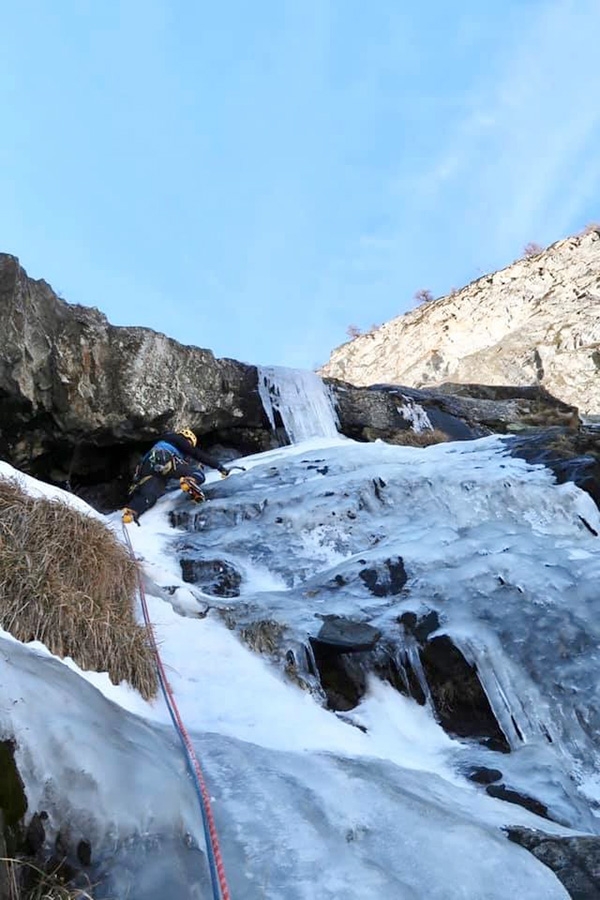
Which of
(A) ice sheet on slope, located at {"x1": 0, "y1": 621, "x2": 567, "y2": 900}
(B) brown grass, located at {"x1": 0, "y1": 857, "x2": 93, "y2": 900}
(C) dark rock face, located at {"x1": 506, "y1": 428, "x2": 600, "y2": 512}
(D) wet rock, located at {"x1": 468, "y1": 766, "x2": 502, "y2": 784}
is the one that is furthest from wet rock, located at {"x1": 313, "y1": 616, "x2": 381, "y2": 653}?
(C) dark rock face, located at {"x1": 506, "y1": 428, "x2": 600, "y2": 512}

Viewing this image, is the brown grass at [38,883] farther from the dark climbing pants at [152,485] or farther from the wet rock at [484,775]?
the dark climbing pants at [152,485]

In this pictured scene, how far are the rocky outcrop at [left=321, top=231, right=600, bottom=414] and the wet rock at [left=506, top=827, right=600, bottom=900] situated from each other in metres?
14.7

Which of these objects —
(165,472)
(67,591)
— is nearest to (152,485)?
(165,472)

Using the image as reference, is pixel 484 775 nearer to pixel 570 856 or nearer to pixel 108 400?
pixel 570 856

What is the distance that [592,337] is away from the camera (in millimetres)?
17188

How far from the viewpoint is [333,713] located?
404 cm

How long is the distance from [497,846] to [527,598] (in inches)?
98.2

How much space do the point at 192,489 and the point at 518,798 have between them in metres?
5.26

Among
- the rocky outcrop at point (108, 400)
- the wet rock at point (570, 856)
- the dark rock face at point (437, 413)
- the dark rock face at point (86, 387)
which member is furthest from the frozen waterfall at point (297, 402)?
the wet rock at point (570, 856)

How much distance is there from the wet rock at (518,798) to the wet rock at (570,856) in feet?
1.35

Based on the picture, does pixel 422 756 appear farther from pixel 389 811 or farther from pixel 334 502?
pixel 334 502

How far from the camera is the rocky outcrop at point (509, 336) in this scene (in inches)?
668

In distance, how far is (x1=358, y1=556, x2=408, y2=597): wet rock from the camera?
17.4ft

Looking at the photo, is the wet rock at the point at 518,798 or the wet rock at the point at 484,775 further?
the wet rock at the point at 484,775
